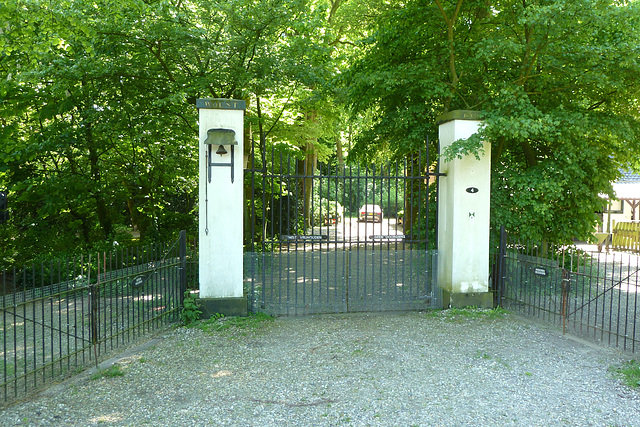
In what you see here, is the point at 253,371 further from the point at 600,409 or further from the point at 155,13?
the point at 155,13

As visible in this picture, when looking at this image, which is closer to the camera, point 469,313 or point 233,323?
point 233,323

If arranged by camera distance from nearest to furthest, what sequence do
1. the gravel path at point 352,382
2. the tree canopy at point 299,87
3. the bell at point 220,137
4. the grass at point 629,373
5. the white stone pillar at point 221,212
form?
1. the gravel path at point 352,382
2. the grass at point 629,373
3. the bell at point 220,137
4. the white stone pillar at point 221,212
5. the tree canopy at point 299,87

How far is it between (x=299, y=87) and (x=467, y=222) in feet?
19.0

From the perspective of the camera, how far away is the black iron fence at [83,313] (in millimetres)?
5152

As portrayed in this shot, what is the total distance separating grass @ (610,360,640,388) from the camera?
5.26 meters

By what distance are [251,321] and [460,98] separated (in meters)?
6.35

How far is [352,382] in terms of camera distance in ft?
17.4

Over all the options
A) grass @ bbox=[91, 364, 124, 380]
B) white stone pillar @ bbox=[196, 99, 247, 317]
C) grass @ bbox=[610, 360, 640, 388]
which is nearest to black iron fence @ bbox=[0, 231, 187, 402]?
grass @ bbox=[91, 364, 124, 380]

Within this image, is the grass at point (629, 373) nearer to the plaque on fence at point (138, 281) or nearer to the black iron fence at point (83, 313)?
the black iron fence at point (83, 313)

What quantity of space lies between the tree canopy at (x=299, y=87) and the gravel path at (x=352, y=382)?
3.28 metres

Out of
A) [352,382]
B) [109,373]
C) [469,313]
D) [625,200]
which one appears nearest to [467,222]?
[469,313]

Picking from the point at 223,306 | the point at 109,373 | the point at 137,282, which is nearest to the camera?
the point at 109,373

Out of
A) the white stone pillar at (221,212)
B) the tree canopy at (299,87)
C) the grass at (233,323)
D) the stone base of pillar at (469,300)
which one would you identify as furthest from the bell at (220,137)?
the stone base of pillar at (469,300)

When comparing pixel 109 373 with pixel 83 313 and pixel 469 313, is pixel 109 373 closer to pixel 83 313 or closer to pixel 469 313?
pixel 83 313
